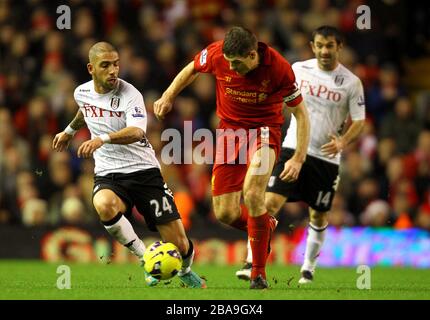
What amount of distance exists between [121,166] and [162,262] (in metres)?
1.09

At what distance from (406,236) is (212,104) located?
362 centimetres

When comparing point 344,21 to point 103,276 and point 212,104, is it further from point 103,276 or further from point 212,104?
point 103,276

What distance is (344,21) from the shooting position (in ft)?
59.7

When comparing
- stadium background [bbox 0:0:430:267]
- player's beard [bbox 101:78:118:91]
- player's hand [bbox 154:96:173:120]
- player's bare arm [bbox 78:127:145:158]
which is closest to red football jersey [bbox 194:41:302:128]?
player's hand [bbox 154:96:173:120]

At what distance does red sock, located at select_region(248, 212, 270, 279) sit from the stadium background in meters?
3.91

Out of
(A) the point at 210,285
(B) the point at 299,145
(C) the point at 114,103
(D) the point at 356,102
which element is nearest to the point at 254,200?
(B) the point at 299,145

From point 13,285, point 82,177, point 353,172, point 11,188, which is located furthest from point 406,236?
point 13,285

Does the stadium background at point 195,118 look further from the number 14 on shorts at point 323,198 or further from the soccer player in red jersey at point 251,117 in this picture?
the soccer player in red jersey at point 251,117

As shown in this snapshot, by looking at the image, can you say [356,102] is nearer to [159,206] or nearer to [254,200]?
[254,200]

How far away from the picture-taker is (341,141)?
11.2 metres

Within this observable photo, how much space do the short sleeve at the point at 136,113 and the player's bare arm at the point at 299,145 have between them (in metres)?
1.29

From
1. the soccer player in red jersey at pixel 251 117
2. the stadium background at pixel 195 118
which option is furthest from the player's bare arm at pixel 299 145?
the stadium background at pixel 195 118

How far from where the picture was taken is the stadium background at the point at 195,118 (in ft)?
49.5

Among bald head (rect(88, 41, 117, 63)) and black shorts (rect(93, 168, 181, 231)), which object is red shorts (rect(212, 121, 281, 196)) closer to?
black shorts (rect(93, 168, 181, 231))
